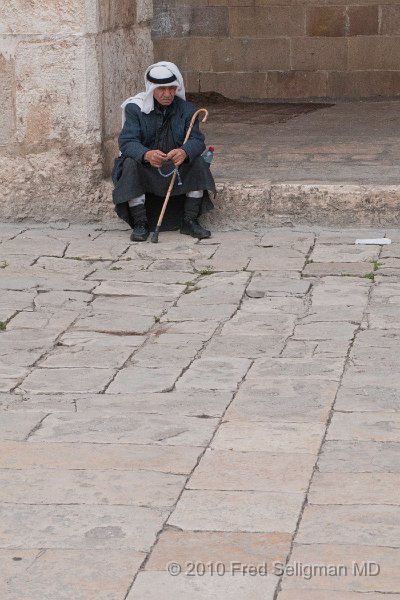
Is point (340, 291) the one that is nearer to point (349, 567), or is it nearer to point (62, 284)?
point (62, 284)

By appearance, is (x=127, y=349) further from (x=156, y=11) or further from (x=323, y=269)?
(x=156, y=11)

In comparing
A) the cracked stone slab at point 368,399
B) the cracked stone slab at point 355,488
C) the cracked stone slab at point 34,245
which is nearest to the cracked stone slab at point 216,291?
the cracked stone slab at point 34,245

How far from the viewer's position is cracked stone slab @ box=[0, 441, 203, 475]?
405 centimetres

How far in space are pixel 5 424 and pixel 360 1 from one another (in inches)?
360

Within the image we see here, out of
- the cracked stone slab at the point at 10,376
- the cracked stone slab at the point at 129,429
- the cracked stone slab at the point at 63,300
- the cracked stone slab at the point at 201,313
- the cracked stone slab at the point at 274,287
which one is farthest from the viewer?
the cracked stone slab at the point at 274,287

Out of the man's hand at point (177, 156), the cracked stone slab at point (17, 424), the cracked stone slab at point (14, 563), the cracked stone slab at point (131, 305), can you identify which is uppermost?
the man's hand at point (177, 156)

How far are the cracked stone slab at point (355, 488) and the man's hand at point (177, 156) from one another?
3.81 meters

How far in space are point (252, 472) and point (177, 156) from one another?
376 cm

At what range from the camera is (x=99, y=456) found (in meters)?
4.14

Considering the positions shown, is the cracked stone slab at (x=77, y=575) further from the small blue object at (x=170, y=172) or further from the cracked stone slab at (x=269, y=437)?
the small blue object at (x=170, y=172)

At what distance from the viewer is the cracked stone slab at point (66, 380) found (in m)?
4.91

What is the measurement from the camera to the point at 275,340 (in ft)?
18.2

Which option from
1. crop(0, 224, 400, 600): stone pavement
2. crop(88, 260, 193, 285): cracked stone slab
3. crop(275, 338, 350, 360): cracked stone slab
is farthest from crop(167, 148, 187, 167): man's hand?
crop(275, 338, 350, 360): cracked stone slab

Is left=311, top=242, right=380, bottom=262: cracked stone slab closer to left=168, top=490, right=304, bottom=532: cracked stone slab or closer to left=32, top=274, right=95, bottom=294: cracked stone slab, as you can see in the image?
left=32, top=274, right=95, bottom=294: cracked stone slab
